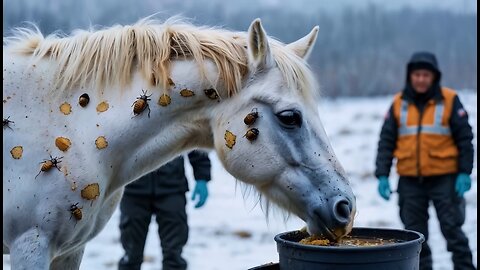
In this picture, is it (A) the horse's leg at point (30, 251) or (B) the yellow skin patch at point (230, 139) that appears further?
(B) the yellow skin patch at point (230, 139)

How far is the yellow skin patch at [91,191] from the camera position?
7.54 feet

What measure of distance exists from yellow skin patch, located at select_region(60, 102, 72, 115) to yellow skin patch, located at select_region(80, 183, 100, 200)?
0.31 meters

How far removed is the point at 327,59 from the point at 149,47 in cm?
1232

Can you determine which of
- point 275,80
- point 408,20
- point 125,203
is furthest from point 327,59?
point 275,80

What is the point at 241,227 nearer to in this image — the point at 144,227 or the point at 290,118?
the point at 144,227

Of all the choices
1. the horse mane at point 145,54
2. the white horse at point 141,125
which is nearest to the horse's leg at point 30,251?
the white horse at point 141,125

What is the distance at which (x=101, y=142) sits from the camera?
7.72ft

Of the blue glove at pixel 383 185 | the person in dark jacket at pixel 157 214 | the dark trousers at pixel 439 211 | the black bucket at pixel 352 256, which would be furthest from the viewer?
the blue glove at pixel 383 185

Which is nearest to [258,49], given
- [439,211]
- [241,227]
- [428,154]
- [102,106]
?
[102,106]

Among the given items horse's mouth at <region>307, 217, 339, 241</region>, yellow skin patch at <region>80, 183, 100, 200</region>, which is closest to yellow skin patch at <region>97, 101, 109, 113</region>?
yellow skin patch at <region>80, 183, 100, 200</region>

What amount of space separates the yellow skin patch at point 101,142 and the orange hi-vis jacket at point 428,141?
2.96 meters

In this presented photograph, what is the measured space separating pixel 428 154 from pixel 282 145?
2574mm

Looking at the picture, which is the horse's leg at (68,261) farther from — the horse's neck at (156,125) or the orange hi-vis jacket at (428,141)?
the orange hi-vis jacket at (428,141)

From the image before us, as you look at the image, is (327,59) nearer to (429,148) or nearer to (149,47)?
(429,148)
